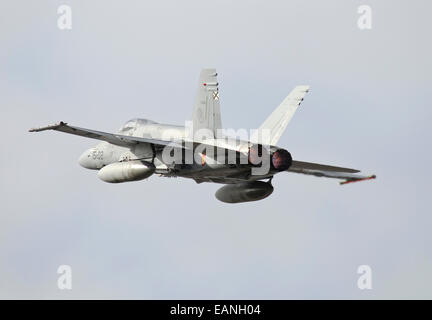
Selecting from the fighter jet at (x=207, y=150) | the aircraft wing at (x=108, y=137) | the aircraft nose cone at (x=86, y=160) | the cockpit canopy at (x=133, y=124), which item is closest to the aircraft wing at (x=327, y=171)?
the fighter jet at (x=207, y=150)

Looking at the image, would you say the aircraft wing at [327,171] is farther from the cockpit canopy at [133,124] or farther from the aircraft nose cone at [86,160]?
the aircraft nose cone at [86,160]

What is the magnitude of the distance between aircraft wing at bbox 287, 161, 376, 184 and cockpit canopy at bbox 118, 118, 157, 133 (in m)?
6.28

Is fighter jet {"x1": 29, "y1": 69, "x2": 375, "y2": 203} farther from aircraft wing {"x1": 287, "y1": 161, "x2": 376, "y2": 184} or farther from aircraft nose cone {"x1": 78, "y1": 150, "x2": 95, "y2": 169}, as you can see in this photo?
aircraft nose cone {"x1": 78, "y1": 150, "x2": 95, "y2": 169}

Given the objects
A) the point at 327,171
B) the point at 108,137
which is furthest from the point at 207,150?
the point at 327,171

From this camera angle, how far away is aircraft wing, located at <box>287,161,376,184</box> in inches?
1745

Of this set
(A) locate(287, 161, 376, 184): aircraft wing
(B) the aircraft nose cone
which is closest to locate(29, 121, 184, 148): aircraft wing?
(B) the aircraft nose cone

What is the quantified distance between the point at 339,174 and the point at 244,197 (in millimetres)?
4578

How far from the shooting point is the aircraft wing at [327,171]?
44.3 m

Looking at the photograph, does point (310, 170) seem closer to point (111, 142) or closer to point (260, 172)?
point (260, 172)

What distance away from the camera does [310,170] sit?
153ft

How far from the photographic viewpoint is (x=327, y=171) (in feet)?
153

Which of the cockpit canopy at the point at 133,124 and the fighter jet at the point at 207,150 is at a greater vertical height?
the cockpit canopy at the point at 133,124

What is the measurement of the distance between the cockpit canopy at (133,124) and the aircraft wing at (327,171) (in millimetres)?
6275

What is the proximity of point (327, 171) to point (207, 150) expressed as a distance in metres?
6.80
